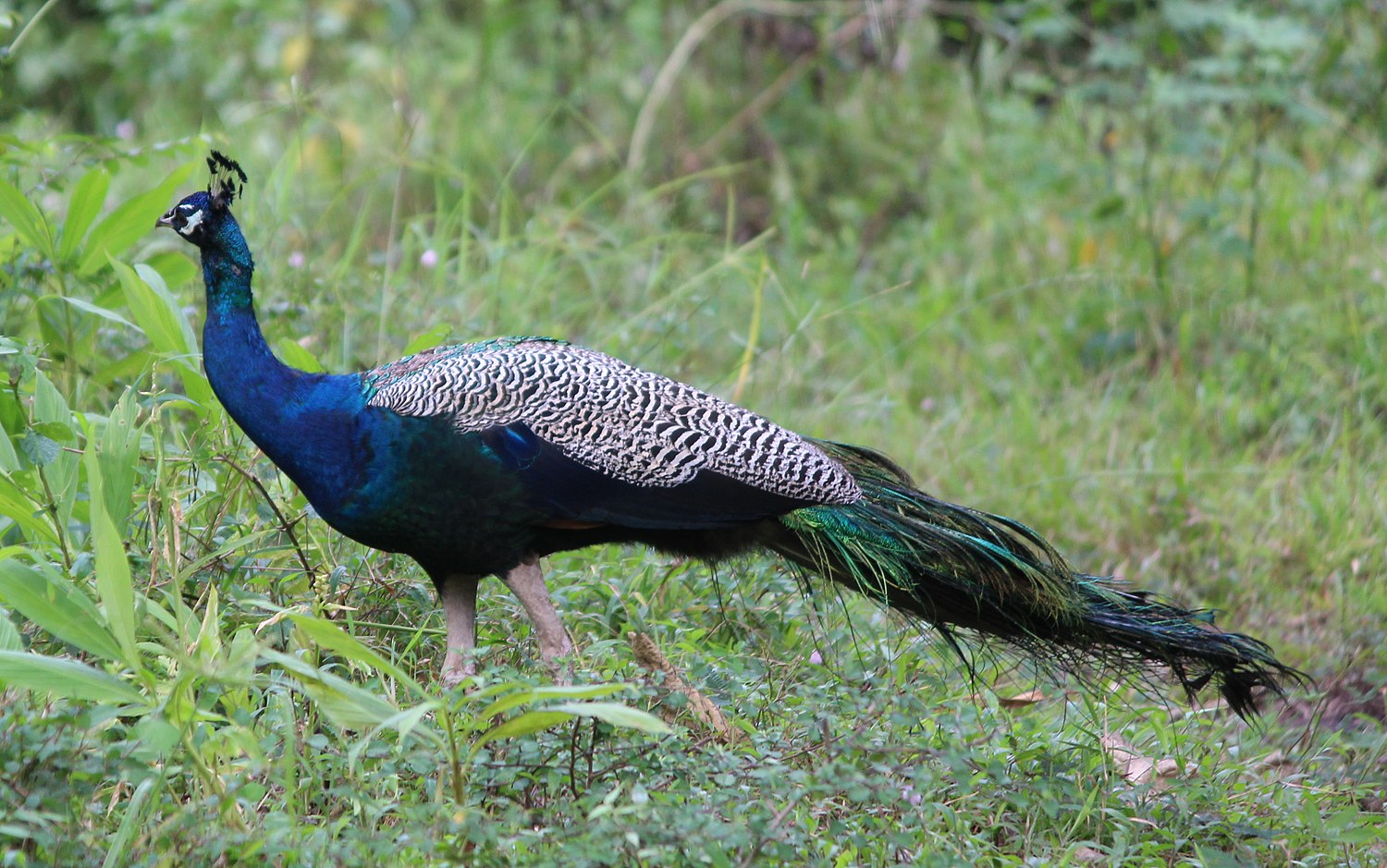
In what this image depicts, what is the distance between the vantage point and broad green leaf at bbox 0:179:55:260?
13.1 ft

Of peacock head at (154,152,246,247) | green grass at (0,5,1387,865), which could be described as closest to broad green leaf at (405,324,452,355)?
green grass at (0,5,1387,865)

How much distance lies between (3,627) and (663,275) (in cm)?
333

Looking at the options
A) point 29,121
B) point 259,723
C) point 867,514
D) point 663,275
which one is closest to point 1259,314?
point 663,275

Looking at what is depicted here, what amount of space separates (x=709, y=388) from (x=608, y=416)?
1767 millimetres

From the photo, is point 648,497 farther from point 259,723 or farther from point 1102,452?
point 1102,452

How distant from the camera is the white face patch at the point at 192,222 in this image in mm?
3535

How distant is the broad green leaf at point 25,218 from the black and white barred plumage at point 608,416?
3.84 feet

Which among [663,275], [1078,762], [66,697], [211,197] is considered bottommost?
[1078,762]

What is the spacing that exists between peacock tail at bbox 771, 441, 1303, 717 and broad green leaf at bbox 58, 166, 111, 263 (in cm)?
216

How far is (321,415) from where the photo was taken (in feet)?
11.3

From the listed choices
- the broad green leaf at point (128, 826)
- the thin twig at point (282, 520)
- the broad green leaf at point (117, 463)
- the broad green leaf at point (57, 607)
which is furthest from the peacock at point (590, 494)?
the broad green leaf at point (128, 826)

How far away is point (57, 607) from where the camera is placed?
9.13 ft

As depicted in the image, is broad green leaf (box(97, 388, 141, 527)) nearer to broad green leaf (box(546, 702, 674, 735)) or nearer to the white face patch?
the white face patch

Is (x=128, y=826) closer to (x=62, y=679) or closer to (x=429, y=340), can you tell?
(x=62, y=679)
